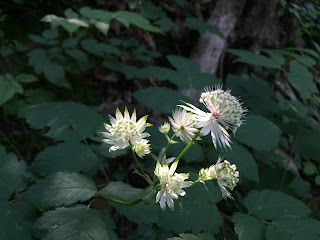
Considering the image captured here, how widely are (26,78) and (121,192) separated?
6.49 ft

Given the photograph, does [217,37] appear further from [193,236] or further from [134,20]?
[193,236]

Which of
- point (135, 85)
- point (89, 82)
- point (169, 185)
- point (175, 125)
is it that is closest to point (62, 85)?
point (89, 82)

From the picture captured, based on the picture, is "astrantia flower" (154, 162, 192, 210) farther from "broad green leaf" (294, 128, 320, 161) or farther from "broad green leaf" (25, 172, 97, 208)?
"broad green leaf" (294, 128, 320, 161)

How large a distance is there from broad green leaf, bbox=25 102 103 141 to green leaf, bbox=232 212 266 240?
3.63 feet

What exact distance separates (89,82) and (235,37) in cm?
237

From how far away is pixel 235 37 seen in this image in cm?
414

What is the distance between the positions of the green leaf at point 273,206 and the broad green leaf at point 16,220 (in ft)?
4.05

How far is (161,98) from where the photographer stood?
6.57ft

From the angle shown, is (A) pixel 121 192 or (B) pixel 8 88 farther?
(B) pixel 8 88

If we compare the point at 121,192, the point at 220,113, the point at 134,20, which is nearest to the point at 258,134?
the point at 220,113

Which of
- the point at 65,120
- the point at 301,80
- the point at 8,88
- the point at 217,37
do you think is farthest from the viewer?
the point at 217,37

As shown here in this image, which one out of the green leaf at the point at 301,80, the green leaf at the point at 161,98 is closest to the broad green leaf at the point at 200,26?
the green leaf at the point at 301,80

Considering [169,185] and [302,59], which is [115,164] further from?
[302,59]

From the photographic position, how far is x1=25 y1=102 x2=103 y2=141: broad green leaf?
1.87 metres
